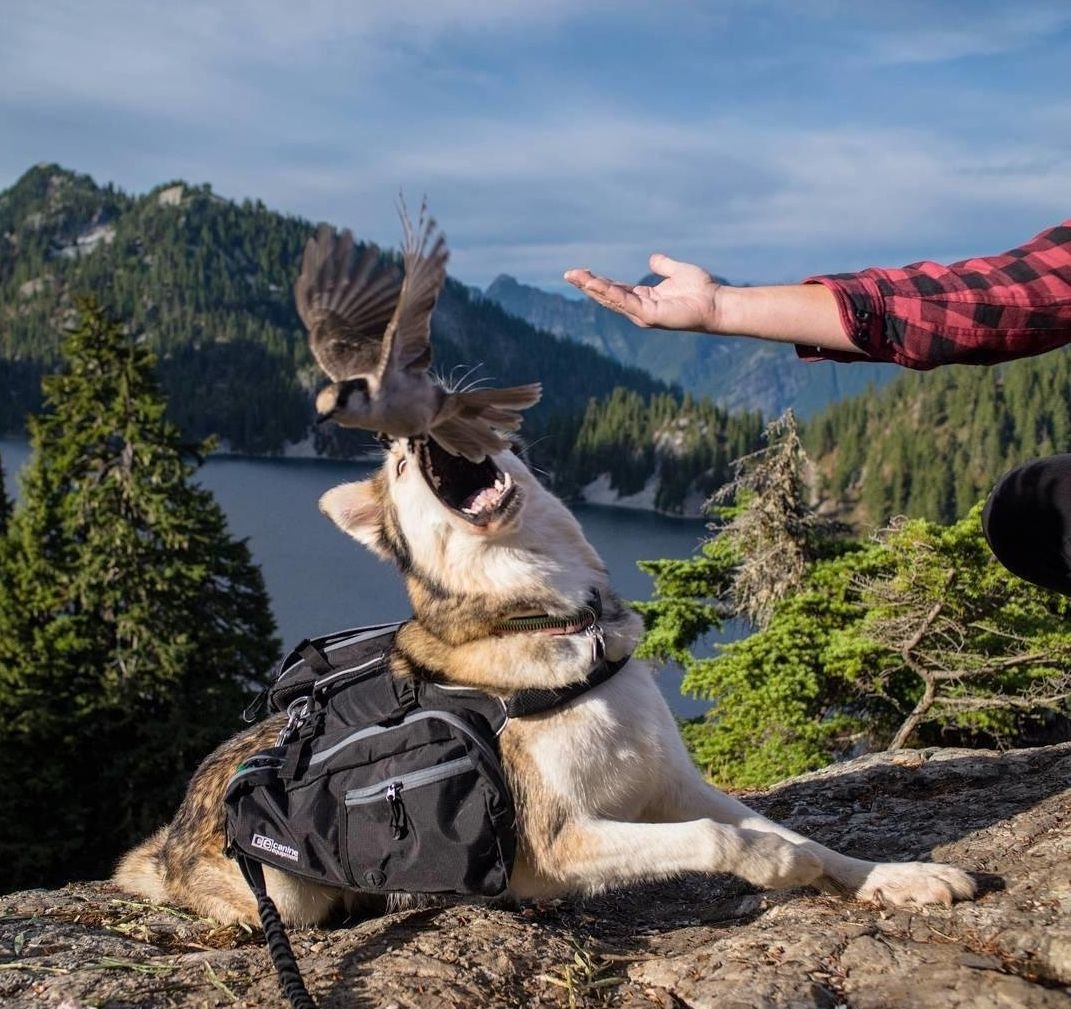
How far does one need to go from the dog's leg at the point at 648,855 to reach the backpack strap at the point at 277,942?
1.03 m

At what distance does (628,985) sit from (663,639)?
17.0m

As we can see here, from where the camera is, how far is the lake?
61156 millimetres

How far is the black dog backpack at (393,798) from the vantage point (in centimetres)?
431

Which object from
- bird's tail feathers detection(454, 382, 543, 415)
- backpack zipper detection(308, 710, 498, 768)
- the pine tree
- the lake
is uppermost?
bird's tail feathers detection(454, 382, 543, 415)

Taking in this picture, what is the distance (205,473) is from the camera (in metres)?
142

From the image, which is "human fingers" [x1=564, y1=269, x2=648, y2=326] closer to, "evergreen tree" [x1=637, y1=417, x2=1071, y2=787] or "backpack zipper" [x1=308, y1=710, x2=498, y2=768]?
"backpack zipper" [x1=308, y1=710, x2=498, y2=768]

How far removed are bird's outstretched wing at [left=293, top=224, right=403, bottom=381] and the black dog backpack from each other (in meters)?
1.92

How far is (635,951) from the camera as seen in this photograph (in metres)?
4.45

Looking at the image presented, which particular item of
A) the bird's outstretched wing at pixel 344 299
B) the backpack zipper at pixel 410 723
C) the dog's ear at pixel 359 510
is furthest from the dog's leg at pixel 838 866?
the bird's outstretched wing at pixel 344 299

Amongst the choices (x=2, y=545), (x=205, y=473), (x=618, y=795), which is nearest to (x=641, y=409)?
(x=205, y=473)

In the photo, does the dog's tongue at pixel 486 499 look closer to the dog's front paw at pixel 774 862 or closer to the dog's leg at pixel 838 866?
the dog's leg at pixel 838 866

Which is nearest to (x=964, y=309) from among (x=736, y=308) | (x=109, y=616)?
(x=736, y=308)

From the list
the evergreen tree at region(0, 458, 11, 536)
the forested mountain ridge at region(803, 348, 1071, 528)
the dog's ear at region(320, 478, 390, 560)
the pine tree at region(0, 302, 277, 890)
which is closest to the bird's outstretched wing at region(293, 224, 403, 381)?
the dog's ear at region(320, 478, 390, 560)

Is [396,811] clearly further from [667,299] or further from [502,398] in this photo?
[667,299]
